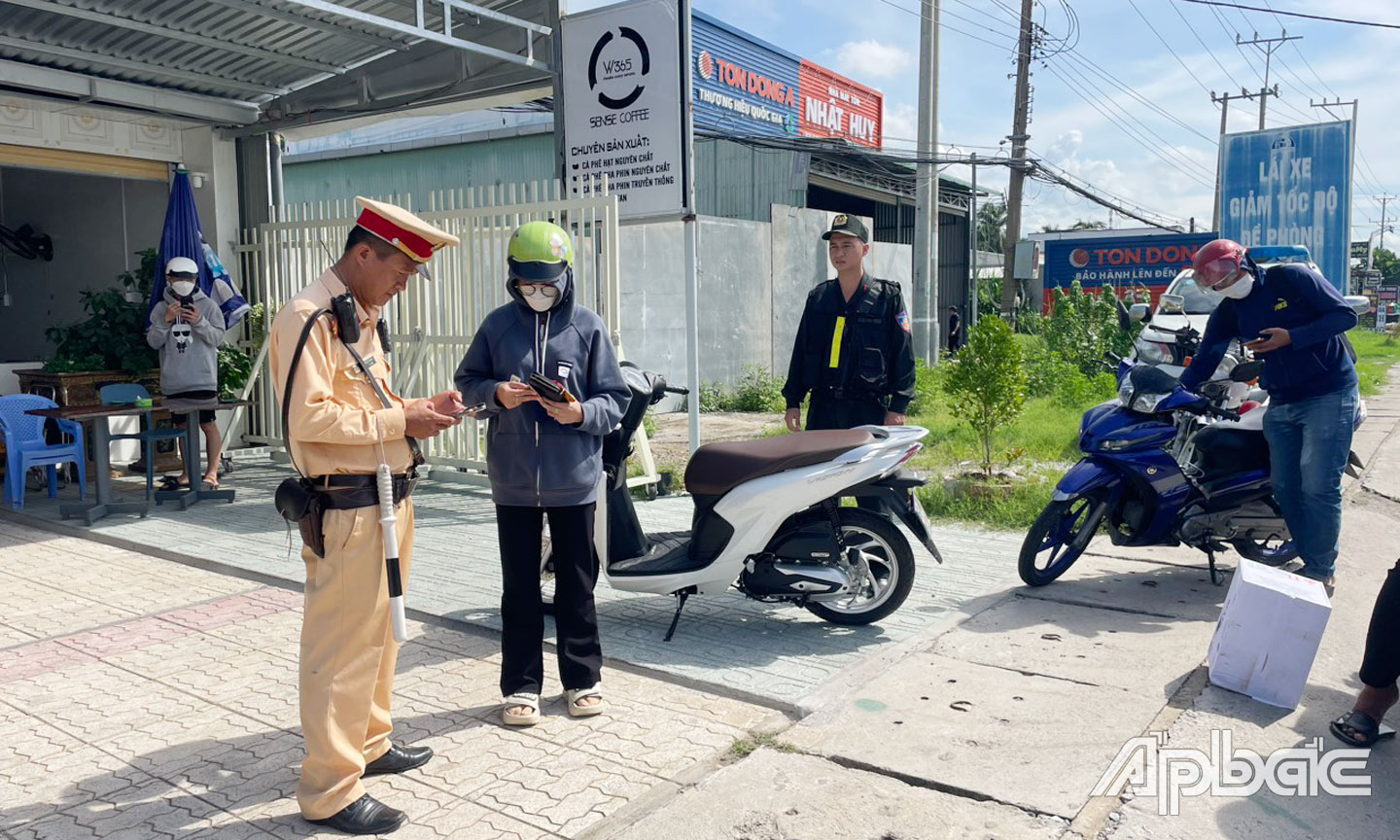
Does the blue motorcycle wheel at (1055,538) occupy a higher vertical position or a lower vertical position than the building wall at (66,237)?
lower

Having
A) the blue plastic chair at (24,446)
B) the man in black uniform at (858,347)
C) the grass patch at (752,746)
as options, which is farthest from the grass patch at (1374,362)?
the blue plastic chair at (24,446)

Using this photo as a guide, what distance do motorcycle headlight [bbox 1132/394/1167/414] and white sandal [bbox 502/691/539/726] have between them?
3.74 m

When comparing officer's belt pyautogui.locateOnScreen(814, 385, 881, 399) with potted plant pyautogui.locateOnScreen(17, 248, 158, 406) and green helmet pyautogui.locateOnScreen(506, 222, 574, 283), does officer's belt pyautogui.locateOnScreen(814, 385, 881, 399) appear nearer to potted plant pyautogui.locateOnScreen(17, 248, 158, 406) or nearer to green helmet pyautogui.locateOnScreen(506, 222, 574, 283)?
green helmet pyautogui.locateOnScreen(506, 222, 574, 283)

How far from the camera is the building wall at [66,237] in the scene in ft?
37.1

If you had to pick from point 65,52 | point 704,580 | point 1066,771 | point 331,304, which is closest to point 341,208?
point 65,52

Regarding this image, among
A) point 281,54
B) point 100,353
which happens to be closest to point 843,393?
point 281,54

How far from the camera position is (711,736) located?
3.92m

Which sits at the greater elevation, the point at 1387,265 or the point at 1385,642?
the point at 1387,265

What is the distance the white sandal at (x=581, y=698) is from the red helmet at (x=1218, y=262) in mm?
3836

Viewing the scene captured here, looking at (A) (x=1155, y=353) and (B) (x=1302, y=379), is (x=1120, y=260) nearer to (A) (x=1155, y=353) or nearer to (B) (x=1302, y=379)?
(A) (x=1155, y=353)

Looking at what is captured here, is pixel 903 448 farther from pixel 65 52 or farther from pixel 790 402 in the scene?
pixel 65 52

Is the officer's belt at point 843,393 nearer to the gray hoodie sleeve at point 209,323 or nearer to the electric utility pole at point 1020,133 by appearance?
the gray hoodie sleeve at point 209,323

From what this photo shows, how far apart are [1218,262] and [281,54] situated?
763cm

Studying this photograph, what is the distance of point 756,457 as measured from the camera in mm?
4930
